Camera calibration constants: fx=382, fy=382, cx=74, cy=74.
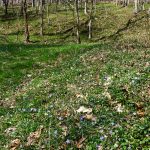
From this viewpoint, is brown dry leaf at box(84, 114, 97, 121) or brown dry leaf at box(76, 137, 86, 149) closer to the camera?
brown dry leaf at box(76, 137, 86, 149)

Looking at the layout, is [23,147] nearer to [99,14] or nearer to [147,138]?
[147,138]

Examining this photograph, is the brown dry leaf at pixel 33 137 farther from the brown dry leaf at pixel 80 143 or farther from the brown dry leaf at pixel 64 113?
the brown dry leaf at pixel 80 143

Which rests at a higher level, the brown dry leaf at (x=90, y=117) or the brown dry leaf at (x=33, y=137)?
the brown dry leaf at (x=90, y=117)

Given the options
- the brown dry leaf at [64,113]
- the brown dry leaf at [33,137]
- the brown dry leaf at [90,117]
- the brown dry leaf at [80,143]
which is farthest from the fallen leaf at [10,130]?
the brown dry leaf at [80,143]

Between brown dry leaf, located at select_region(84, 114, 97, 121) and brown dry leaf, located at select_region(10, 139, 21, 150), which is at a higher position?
brown dry leaf, located at select_region(84, 114, 97, 121)

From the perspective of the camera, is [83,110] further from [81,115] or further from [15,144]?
[15,144]

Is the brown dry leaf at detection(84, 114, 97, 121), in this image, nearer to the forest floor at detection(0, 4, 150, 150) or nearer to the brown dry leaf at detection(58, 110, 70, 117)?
the forest floor at detection(0, 4, 150, 150)

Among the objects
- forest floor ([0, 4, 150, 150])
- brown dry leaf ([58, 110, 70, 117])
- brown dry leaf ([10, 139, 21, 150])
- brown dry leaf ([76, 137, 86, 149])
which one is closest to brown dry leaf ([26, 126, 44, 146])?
forest floor ([0, 4, 150, 150])

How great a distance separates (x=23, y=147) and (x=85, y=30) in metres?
74.5

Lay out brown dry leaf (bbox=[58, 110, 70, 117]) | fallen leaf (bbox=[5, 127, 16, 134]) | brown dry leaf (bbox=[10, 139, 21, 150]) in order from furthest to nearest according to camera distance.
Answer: fallen leaf (bbox=[5, 127, 16, 134]), brown dry leaf (bbox=[58, 110, 70, 117]), brown dry leaf (bbox=[10, 139, 21, 150])

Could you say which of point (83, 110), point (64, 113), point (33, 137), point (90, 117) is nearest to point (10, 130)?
point (33, 137)

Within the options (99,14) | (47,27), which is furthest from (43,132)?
(99,14)

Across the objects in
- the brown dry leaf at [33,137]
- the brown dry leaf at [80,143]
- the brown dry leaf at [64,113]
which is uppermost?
the brown dry leaf at [64,113]

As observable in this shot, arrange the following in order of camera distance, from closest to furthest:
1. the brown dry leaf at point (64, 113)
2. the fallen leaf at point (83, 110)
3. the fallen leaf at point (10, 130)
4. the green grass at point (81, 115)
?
the green grass at point (81, 115)
the fallen leaf at point (83, 110)
the brown dry leaf at point (64, 113)
the fallen leaf at point (10, 130)
